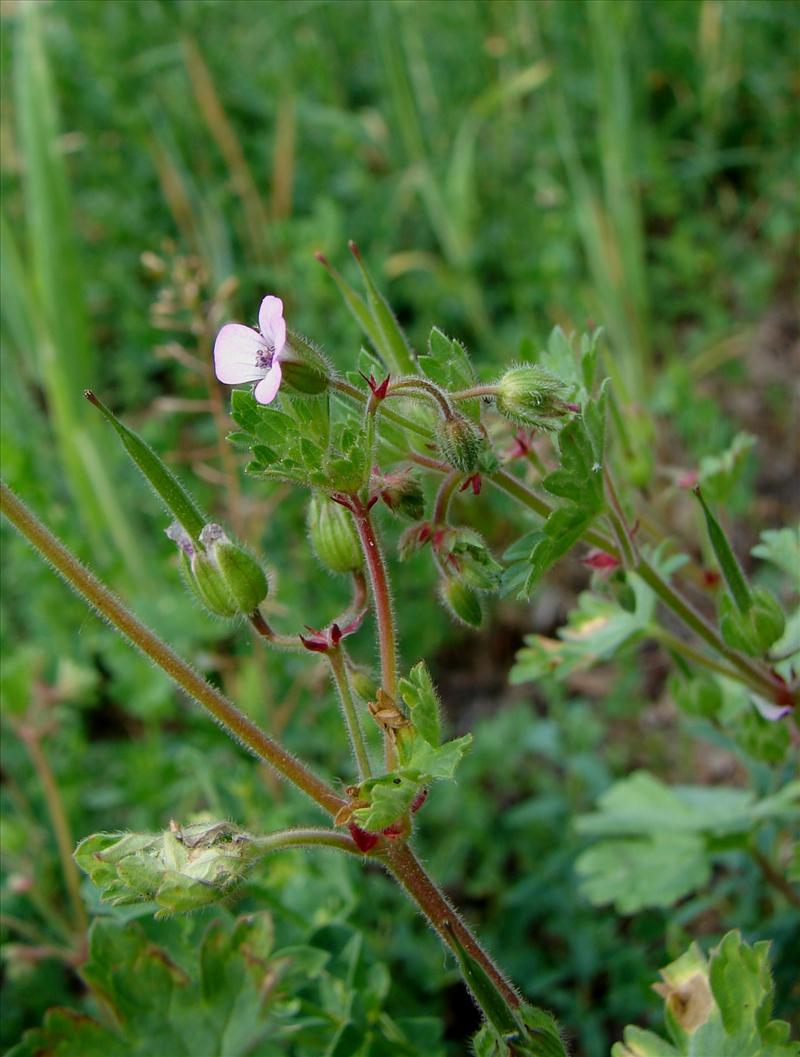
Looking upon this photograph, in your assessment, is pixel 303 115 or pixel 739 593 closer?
pixel 739 593

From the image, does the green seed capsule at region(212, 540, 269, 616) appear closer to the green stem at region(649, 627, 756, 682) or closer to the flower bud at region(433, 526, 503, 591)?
the flower bud at region(433, 526, 503, 591)

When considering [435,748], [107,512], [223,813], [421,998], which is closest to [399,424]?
[435,748]

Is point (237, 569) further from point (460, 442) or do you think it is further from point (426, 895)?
point (426, 895)

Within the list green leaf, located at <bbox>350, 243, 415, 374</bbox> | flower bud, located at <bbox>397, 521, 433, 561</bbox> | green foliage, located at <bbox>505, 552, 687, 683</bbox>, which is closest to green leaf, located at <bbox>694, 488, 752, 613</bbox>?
green foliage, located at <bbox>505, 552, 687, 683</bbox>

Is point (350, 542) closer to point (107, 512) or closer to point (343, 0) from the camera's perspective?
point (107, 512)

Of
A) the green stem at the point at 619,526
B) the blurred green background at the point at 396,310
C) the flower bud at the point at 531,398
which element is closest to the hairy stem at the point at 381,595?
the flower bud at the point at 531,398

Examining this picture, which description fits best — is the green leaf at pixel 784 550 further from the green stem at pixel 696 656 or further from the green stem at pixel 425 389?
the green stem at pixel 425 389
